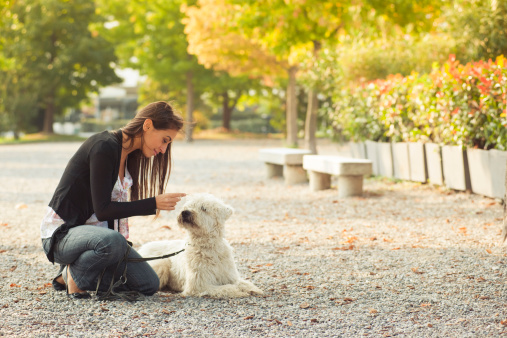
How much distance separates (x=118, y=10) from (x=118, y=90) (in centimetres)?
3233

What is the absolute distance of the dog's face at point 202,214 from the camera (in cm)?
433

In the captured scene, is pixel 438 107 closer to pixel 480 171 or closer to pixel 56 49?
pixel 480 171

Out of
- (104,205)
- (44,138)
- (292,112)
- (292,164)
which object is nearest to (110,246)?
(104,205)

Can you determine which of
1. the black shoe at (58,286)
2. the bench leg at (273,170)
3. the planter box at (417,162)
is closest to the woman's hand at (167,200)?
the black shoe at (58,286)

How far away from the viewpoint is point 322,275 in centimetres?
525

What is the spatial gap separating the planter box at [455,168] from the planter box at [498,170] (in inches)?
34.5

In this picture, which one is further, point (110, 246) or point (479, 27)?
point (479, 27)

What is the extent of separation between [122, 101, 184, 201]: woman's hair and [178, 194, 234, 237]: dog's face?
49 centimetres

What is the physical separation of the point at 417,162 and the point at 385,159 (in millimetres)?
1374

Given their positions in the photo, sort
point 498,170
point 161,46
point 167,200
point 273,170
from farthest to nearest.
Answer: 1. point 161,46
2. point 273,170
3. point 498,170
4. point 167,200

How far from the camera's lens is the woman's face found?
4410mm

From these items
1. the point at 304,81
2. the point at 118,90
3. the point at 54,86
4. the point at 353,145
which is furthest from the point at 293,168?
the point at 118,90

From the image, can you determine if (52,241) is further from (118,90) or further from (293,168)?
(118,90)

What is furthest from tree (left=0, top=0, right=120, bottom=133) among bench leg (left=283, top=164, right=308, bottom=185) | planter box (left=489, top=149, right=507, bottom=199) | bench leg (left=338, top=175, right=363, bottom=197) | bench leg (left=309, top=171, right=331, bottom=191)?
planter box (left=489, top=149, right=507, bottom=199)
